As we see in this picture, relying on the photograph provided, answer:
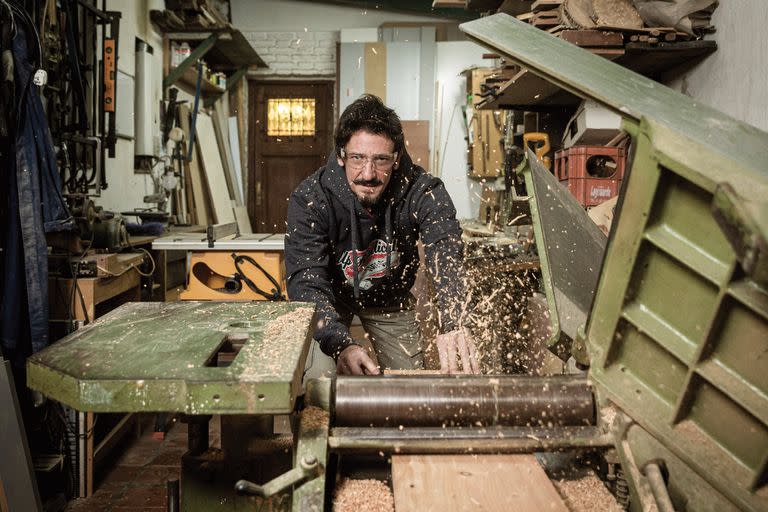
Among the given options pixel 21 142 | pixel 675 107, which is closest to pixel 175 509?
pixel 675 107

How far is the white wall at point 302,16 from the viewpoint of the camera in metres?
7.37

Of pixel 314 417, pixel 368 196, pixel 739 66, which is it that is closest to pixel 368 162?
pixel 368 196

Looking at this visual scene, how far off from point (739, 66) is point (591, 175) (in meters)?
0.93

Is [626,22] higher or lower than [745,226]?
higher

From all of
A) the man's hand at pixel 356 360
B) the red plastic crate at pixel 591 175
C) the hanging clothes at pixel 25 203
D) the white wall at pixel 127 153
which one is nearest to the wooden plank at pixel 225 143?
A: the white wall at pixel 127 153

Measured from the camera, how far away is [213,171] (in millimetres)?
6352

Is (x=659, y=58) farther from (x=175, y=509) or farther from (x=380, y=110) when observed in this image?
(x=175, y=509)

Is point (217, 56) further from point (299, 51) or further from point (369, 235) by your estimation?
point (369, 235)

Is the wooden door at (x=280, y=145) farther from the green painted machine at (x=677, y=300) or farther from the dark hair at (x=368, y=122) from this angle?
the green painted machine at (x=677, y=300)

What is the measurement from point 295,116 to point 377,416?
265 inches

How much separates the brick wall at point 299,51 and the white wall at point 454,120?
137 cm

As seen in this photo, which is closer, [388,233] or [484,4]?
[388,233]

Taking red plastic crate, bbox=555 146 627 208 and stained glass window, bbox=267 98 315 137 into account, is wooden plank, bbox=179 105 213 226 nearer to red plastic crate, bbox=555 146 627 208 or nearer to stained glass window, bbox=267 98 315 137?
stained glass window, bbox=267 98 315 137

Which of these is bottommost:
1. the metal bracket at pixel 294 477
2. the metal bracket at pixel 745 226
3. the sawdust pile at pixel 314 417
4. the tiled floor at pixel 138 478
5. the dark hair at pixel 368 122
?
the tiled floor at pixel 138 478
